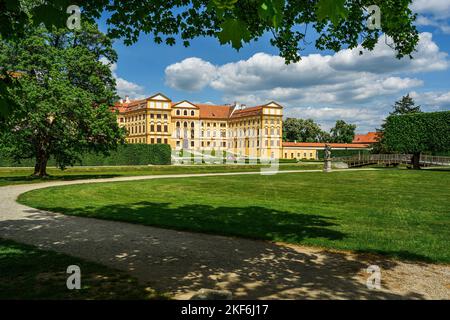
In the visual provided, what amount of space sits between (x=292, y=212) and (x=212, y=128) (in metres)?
87.9

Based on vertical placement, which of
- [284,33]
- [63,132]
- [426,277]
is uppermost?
Answer: [284,33]

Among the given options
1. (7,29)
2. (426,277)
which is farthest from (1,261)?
(426,277)

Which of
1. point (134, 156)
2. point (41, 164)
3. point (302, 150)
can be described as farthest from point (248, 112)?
point (41, 164)

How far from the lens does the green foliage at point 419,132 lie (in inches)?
1545

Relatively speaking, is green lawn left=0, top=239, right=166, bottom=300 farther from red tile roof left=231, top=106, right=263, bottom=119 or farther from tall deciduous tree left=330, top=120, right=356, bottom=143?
tall deciduous tree left=330, top=120, right=356, bottom=143


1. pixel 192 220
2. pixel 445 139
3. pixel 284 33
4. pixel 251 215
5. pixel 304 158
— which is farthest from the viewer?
pixel 304 158

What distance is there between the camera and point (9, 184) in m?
21.5

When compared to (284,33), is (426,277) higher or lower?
lower

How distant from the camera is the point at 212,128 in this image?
326ft

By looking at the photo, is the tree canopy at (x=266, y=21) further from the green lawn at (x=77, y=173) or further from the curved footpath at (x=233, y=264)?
the green lawn at (x=77, y=173)

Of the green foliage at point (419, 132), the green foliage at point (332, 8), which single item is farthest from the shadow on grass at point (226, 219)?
the green foliage at point (419, 132)

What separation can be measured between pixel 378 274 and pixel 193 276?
2.85 metres
